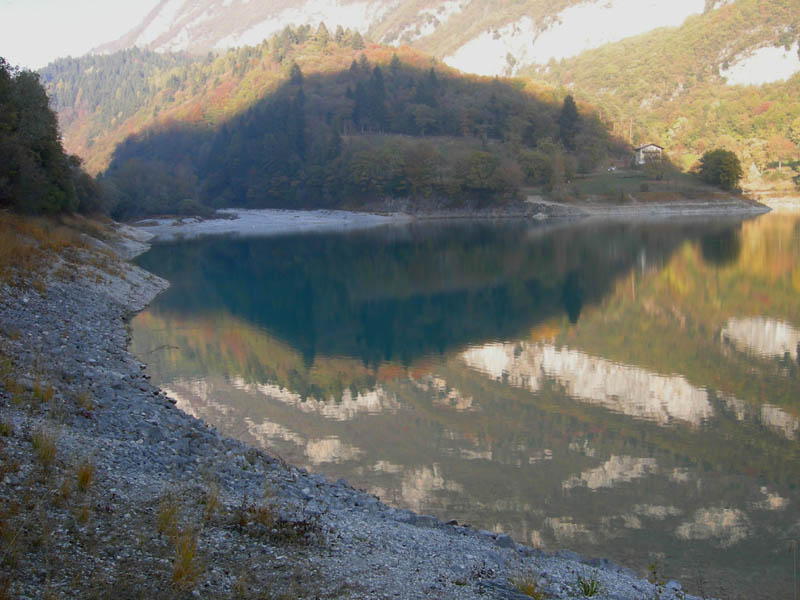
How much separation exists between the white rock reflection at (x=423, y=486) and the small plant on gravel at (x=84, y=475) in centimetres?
465

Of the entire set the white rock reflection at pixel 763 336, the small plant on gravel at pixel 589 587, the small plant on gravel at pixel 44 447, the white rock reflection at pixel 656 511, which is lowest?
the white rock reflection at pixel 763 336

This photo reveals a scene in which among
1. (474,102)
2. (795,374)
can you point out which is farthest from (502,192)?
(795,374)

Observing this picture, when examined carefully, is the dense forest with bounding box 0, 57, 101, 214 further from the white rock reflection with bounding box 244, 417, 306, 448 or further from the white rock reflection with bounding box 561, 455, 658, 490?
the white rock reflection with bounding box 561, 455, 658, 490

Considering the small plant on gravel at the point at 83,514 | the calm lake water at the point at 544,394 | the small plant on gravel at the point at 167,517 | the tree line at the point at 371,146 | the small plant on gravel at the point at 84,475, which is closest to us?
the small plant on gravel at the point at 83,514

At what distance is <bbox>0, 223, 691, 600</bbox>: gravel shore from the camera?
210 inches

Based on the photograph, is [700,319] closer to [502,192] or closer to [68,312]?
[68,312]

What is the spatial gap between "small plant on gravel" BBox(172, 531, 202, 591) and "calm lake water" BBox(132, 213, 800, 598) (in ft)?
15.5

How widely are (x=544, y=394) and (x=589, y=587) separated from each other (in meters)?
9.23

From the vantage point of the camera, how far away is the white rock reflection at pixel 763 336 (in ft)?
62.2

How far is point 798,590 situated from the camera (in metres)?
7.71

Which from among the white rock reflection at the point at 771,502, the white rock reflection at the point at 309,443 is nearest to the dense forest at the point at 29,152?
the white rock reflection at the point at 309,443

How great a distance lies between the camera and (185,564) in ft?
17.8

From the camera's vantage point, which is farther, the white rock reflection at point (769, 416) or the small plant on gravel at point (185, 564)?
the white rock reflection at point (769, 416)

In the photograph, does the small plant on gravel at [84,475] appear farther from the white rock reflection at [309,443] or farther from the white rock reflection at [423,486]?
the white rock reflection at [309,443]
